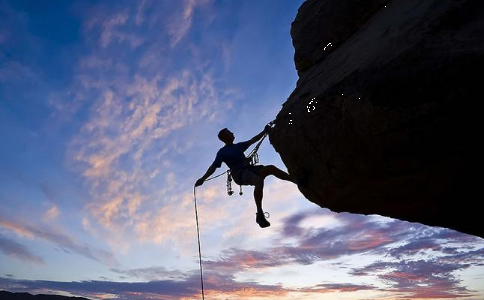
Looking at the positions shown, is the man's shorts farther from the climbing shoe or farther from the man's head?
the man's head

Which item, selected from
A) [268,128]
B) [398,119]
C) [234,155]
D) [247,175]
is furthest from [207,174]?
[398,119]

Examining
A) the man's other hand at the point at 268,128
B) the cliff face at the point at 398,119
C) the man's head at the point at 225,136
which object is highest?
the man's head at the point at 225,136

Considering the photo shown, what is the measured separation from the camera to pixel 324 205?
21.0 feet

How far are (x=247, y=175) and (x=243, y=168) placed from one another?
29cm

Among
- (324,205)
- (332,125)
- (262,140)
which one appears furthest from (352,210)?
(262,140)

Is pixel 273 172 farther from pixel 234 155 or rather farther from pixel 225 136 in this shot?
pixel 225 136

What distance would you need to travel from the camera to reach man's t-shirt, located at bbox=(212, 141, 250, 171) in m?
8.38

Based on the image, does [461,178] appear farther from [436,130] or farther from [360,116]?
[360,116]

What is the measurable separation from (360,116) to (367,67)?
714mm

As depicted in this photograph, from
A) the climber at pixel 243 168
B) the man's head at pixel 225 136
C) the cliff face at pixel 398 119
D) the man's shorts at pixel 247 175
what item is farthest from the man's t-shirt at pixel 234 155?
the cliff face at pixel 398 119

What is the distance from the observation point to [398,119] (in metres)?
4.68

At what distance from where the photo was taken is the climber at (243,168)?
7580 millimetres

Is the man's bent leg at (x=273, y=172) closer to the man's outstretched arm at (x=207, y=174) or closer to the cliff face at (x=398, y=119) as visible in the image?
the cliff face at (x=398, y=119)

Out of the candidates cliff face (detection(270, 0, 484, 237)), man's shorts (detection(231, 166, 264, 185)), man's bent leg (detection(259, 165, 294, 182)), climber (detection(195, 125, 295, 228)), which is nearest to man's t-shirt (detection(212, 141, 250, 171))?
climber (detection(195, 125, 295, 228))
